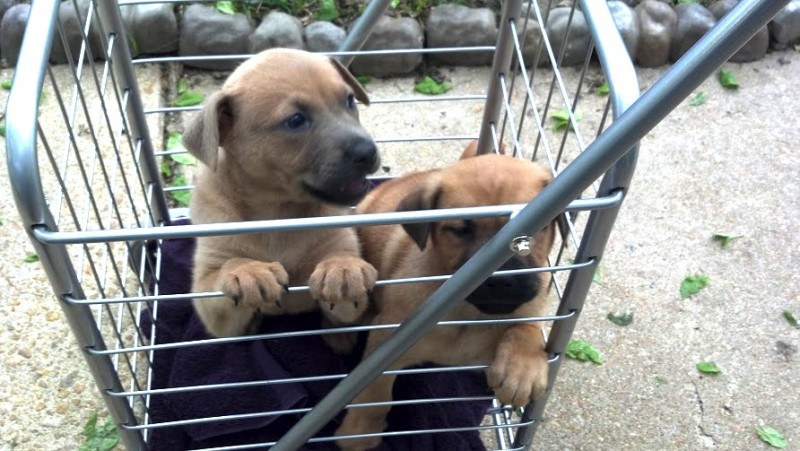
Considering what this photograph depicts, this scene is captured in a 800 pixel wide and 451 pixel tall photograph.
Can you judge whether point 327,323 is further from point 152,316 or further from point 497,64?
point 497,64

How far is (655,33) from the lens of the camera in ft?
15.3

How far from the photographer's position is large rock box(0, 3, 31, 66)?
14.6 ft

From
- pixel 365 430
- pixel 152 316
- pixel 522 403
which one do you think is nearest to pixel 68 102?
pixel 152 316

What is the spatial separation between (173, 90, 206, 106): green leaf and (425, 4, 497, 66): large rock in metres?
1.23

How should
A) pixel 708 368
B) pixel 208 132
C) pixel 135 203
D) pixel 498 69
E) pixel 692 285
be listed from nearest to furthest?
pixel 208 132, pixel 498 69, pixel 708 368, pixel 692 285, pixel 135 203

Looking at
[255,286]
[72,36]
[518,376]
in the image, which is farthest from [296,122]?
[72,36]

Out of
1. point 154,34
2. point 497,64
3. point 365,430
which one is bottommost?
point 365,430

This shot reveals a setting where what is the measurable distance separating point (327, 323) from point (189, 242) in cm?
85

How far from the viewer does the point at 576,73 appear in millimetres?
4699

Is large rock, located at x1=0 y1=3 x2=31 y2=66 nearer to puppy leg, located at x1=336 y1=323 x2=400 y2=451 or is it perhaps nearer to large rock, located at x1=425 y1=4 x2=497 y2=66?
large rock, located at x1=425 y1=4 x2=497 y2=66

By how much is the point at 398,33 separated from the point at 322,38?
1.29 feet

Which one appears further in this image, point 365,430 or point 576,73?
point 576,73

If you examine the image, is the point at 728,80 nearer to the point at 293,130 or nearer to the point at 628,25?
the point at 628,25

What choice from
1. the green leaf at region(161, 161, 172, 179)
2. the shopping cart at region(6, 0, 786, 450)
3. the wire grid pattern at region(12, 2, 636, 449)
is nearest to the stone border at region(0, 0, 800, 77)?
the wire grid pattern at region(12, 2, 636, 449)
